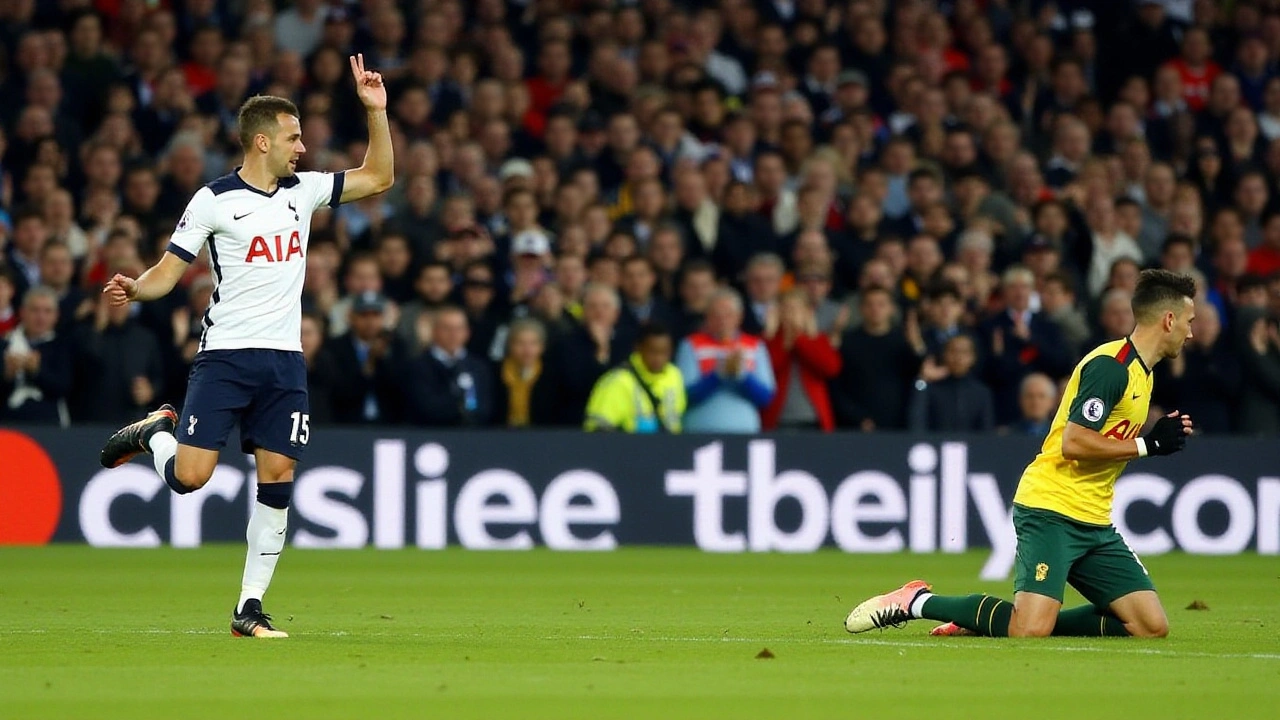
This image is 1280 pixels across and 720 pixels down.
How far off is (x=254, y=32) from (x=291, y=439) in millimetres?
10674

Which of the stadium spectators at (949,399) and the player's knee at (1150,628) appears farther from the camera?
the stadium spectators at (949,399)

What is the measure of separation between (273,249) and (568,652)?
2272mm

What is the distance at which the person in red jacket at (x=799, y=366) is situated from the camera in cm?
1770

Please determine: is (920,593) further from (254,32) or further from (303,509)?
(254,32)

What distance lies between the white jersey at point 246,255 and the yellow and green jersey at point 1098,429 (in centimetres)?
360

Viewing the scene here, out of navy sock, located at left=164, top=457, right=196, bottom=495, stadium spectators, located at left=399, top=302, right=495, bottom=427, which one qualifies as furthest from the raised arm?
stadium spectators, located at left=399, top=302, right=495, bottom=427

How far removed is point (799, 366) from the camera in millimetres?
18031

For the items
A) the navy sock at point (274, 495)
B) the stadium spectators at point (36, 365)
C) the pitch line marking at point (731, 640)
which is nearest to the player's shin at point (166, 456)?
the navy sock at point (274, 495)

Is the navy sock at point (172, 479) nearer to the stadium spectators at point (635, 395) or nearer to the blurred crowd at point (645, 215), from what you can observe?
the blurred crowd at point (645, 215)

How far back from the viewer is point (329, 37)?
65.5ft

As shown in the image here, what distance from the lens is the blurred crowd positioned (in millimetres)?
17297

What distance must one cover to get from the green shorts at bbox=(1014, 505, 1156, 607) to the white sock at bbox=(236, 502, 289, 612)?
137 inches

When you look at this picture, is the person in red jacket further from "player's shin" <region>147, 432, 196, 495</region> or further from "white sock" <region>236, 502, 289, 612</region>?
"white sock" <region>236, 502, 289, 612</region>

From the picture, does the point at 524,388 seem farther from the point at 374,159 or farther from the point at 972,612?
the point at 972,612
